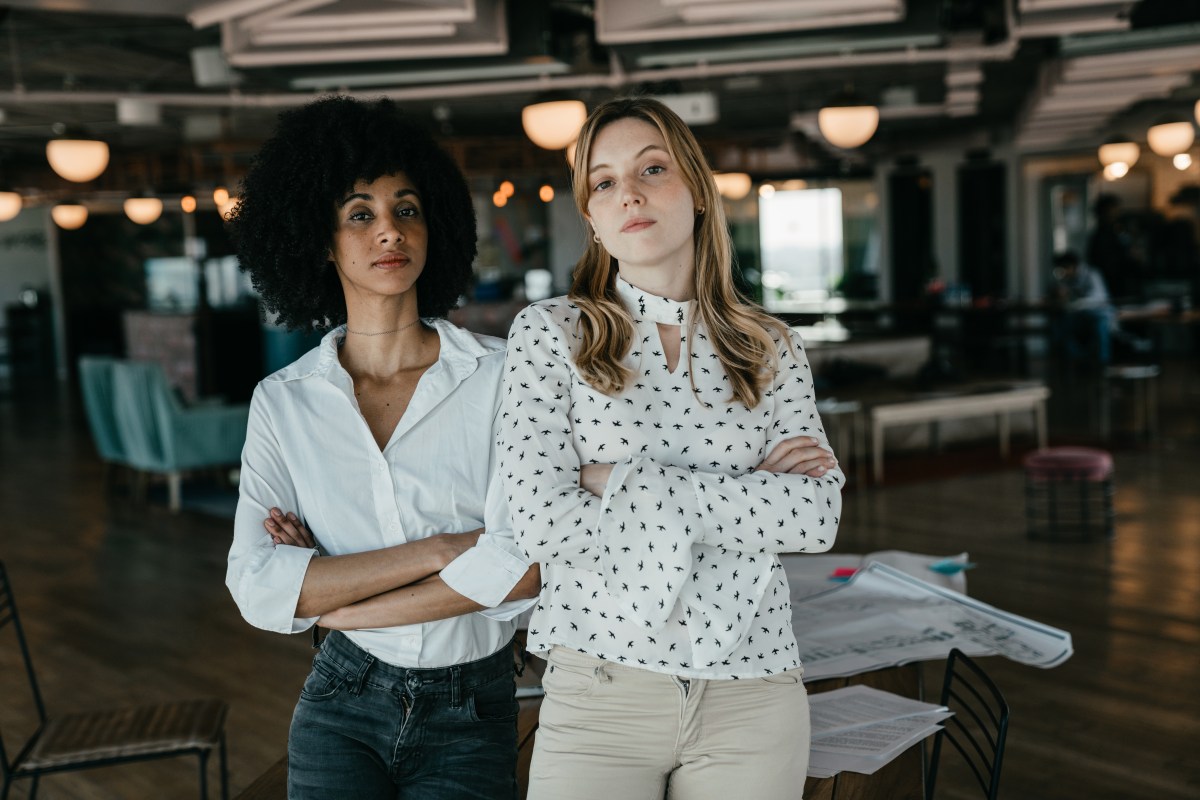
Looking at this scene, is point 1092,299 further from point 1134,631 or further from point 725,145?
point 1134,631

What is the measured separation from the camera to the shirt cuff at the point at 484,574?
A: 169cm

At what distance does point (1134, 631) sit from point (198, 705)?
3946 mm

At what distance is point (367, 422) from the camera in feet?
6.04

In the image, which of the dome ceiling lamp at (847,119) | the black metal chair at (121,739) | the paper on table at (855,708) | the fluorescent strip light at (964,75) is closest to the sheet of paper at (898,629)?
the paper on table at (855,708)

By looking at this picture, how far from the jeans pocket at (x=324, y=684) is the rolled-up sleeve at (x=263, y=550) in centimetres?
8

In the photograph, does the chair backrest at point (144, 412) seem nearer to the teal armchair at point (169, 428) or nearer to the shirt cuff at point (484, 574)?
the teal armchair at point (169, 428)

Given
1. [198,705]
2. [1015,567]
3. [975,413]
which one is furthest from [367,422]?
[975,413]

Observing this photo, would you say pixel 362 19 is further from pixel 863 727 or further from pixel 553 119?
pixel 863 727

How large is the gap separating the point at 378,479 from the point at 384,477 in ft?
0.04

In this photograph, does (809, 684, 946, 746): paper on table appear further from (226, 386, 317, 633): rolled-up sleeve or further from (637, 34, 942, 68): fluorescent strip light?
(637, 34, 942, 68): fluorescent strip light

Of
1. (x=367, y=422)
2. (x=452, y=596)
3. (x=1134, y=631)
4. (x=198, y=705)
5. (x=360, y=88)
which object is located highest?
(x=360, y=88)

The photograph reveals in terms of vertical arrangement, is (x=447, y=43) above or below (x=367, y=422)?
above

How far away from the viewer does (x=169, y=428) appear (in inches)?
329

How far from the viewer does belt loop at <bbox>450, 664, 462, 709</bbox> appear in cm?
173
